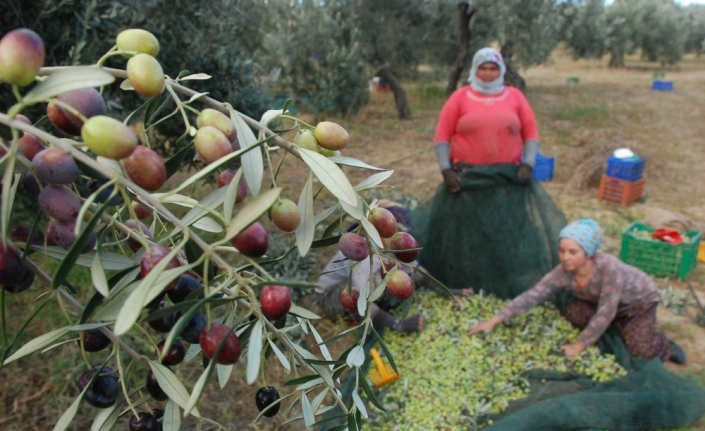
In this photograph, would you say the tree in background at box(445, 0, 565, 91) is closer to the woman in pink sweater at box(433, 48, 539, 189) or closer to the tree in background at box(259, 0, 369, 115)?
the tree in background at box(259, 0, 369, 115)

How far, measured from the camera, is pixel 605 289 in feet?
10.7

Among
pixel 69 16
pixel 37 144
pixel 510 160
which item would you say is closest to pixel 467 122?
pixel 510 160

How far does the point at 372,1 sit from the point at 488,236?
282 inches

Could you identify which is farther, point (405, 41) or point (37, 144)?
point (405, 41)

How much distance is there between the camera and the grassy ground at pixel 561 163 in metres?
2.85

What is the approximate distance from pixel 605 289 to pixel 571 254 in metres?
0.28

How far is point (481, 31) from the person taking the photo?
10602 mm

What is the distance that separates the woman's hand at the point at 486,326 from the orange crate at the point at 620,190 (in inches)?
124

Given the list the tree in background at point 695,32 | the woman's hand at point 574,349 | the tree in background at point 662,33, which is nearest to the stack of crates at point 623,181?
the woman's hand at point 574,349

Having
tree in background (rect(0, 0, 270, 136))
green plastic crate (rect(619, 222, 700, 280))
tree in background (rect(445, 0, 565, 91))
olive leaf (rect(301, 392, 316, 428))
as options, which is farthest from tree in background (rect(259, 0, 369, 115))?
olive leaf (rect(301, 392, 316, 428))

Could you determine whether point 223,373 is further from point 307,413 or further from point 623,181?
point 623,181

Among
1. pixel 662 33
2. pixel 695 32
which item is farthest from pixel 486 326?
pixel 695 32

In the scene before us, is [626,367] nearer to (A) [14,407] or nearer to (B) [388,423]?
→ (B) [388,423]

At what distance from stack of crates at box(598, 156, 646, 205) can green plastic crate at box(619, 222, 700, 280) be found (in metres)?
1.42
